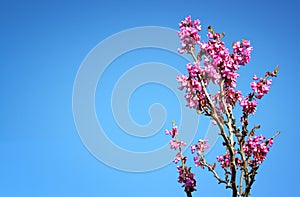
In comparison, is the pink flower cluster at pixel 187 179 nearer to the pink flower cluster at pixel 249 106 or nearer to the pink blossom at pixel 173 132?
the pink blossom at pixel 173 132

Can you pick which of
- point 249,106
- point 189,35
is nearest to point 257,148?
point 249,106

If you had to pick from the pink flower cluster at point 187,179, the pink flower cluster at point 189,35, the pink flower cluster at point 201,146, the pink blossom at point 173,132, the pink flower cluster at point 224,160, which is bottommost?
the pink flower cluster at point 187,179

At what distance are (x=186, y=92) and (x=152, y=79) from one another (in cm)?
682

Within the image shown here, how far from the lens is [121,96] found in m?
13.3

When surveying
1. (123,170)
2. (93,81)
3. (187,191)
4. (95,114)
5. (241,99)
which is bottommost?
(187,191)

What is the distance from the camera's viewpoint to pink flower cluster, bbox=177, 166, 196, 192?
755 centimetres

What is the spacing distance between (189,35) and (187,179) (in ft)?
10.8

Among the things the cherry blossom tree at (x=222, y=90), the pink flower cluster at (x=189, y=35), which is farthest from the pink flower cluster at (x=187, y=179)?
the pink flower cluster at (x=189, y=35)

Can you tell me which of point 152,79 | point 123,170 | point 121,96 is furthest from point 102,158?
point 152,79

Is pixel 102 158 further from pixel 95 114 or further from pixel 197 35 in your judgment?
pixel 197 35

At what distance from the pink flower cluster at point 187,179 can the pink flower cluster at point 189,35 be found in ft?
9.15

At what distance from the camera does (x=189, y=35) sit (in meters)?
7.31

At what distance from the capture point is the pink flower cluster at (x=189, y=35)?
23.9 feet

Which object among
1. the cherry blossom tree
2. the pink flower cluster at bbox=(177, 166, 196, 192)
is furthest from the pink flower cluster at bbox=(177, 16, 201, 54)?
the pink flower cluster at bbox=(177, 166, 196, 192)
